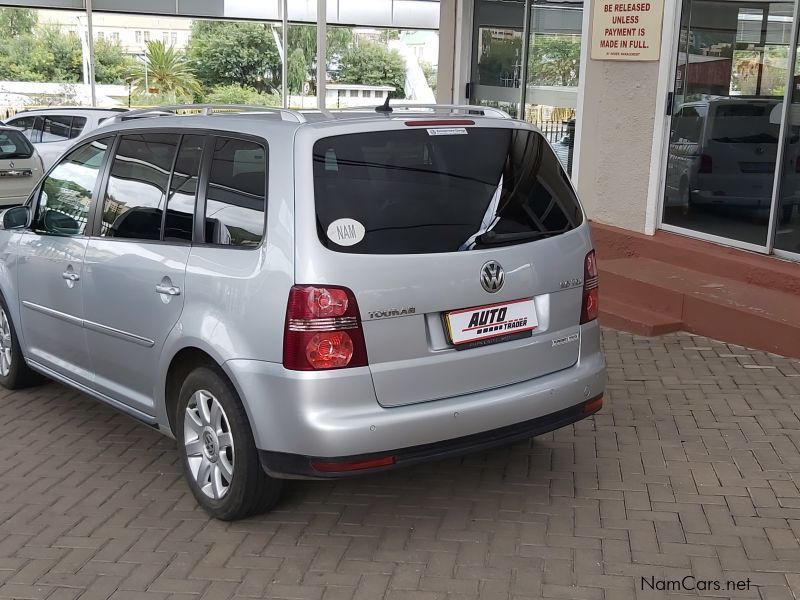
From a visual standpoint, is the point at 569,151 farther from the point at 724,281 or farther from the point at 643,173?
the point at 724,281

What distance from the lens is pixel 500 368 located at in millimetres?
3748

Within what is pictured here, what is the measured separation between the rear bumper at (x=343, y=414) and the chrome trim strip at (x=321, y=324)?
0.17m

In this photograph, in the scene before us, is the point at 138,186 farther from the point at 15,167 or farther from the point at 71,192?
the point at 15,167

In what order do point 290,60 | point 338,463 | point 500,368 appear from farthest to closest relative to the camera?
1. point 290,60
2. point 500,368
3. point 338,463

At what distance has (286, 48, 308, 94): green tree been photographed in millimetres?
21922

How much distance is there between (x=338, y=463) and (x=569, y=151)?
6985 millimetres

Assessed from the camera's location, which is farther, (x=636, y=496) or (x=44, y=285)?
(x=44, y=285)

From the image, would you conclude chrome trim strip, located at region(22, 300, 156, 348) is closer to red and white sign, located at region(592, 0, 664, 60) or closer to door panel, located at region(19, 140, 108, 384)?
door panel, located at region(19, 140, 108, 384)

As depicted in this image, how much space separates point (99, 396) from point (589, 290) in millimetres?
2525

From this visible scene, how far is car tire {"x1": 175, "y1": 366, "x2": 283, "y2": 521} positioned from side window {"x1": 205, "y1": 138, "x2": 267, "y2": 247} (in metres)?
0.58

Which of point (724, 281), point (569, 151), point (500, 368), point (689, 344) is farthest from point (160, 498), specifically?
point (569, 151)

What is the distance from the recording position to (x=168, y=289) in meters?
3.98

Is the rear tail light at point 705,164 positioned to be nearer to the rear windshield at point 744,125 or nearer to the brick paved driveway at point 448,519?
the rear windshield at point 744,125

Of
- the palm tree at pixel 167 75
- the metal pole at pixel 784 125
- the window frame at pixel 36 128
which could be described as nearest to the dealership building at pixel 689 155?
the metal pole at pixel 784 125
